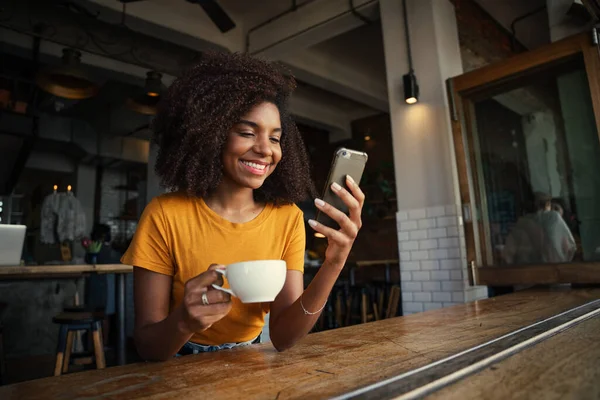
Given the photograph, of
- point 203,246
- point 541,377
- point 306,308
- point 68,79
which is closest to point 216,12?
point 68,79

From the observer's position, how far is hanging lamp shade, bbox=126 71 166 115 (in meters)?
4.36

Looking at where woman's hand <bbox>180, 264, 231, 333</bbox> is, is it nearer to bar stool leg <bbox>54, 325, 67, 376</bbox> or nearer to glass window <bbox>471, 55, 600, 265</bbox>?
bar stool leg <bbox>54, 325, 67, 376</bbox>

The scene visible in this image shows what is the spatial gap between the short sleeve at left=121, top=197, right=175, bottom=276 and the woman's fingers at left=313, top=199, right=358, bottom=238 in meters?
Result: 0.51

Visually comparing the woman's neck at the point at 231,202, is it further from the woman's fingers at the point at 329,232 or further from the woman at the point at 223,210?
the woman's fingers at the point at 329,232

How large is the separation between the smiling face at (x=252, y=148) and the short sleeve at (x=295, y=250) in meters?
0.23

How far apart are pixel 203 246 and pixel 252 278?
532 mm

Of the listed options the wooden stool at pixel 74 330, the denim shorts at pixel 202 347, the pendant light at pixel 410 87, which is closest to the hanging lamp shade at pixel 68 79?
the wooden stool at pixel 74 330

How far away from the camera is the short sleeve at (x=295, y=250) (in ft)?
4.31

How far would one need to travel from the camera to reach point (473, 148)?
346 cm

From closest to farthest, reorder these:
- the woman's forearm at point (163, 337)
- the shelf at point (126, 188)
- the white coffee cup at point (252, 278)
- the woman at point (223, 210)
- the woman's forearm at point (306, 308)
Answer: the white coffee cup at point (252, 278), the woman's forearm at point (163, 337), the woman's forearm at point (306, 308), the woman at point (223, 210), the shelf at point (126, 188)

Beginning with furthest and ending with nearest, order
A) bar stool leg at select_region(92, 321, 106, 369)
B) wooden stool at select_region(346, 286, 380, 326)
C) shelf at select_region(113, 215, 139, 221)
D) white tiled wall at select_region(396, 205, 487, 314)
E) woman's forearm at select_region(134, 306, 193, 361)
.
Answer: shelf at select_region(113, 215, 139, 221), wooden stool at select_region(346, 286, 380, 326), white tiled wall at select_region(396, 205, 487, 314), bar stool leg at select_region(92, 321, 106, 369), woman's forearm at select_region(134, 306, 193, 361)

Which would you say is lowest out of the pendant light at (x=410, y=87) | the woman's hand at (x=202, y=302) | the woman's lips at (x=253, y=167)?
the woman's hand at (x=202, y=302)

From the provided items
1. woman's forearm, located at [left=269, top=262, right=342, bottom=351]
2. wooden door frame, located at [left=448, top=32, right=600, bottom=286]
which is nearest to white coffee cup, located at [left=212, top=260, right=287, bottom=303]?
woman's forearm, located at [left=269, top=262, right=342, bottom=351]

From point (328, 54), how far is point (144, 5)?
272cm
